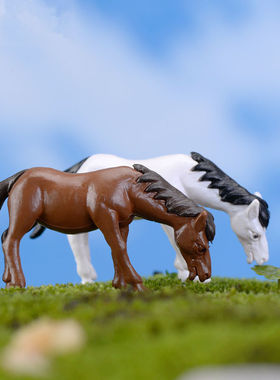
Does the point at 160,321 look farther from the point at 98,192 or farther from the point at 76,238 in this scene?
the point at 76,238

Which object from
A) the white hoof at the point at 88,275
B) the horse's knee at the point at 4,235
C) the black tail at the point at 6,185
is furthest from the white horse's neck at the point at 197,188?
the horse's knee at the point at 4,235

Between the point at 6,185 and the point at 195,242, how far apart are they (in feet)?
7.37

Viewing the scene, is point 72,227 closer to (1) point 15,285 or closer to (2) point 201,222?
(1) point 15,285

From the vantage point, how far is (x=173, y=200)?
206 inches

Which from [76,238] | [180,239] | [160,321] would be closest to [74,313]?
[160,321]

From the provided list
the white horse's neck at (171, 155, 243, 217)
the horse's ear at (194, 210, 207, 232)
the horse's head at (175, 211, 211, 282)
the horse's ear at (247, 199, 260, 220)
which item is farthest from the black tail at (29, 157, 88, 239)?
the horse's ear at (194, 210, 207, 232)

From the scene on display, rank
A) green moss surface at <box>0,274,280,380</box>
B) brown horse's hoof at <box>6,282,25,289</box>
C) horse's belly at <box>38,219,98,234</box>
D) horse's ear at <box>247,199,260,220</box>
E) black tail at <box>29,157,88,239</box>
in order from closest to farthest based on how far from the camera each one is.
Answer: green moss surface at <box>0,274,280,380</box> < brown horse's hoof at <box>6,282,25,289</box> < horse's belly at <box>38,219,98,234</box> < horse's ear at <box>247,199,260,220</box> < black tail at <box>29,157,88,239</box>

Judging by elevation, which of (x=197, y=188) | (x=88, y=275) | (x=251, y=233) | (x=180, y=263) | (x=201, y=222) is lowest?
(x=88, y=275)

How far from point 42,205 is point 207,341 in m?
3.48

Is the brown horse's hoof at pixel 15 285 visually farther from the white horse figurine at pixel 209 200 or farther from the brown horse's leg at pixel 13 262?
the white horse figurine at pixel 209 200

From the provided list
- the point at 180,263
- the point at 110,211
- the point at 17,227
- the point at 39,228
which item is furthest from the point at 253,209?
the point at 17,227

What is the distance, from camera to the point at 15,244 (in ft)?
18.0

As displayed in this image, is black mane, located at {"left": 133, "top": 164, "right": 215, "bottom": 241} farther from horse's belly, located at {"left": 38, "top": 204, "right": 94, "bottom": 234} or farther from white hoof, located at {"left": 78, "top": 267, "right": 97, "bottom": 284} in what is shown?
white hoof, located at {"left": 78, "top": 267, "right": 97, "bottom": 284}

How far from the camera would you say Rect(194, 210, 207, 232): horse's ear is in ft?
16.5
